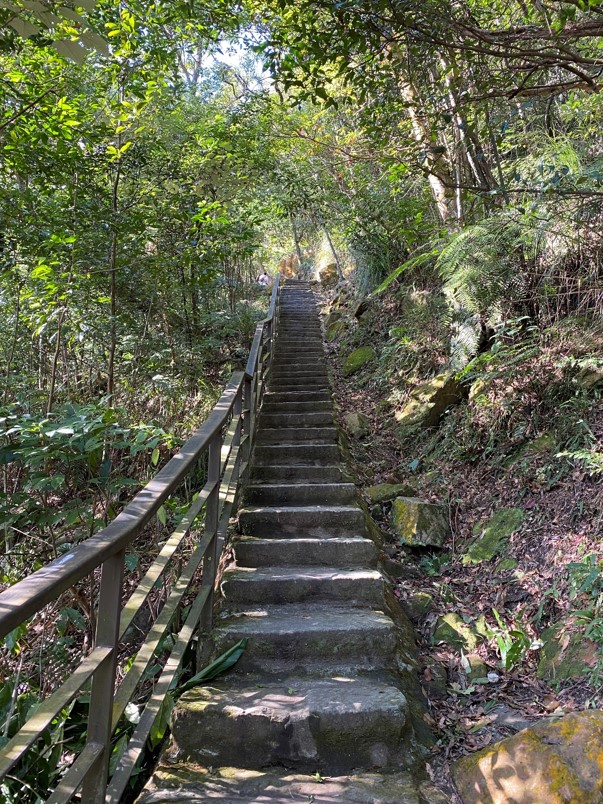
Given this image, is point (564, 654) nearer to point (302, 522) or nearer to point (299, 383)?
point (302, 522)

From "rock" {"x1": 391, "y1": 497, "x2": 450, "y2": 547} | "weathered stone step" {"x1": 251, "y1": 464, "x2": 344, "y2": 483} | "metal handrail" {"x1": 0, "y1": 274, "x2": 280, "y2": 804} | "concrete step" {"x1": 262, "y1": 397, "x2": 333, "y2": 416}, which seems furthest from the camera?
"concrete step" {"x1": 262, "y1": 397, "x2": 333, "y2": 416}

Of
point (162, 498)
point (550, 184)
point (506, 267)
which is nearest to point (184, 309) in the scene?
point (506, 267)

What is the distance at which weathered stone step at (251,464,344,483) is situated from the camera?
15.5ft

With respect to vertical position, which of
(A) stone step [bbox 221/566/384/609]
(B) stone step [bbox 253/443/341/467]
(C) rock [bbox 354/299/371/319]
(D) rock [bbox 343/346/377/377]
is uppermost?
(C) rock [bbox 354/299/371/319]

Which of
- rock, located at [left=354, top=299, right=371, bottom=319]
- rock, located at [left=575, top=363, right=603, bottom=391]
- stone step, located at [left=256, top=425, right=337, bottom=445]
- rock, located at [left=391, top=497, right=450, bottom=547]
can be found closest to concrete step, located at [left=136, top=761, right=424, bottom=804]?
rock, located at [left=391, top=497, right=450, bottom=547]

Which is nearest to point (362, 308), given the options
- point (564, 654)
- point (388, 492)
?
point (388, 492)

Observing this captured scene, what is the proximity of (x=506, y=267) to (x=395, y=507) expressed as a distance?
2.44 metres

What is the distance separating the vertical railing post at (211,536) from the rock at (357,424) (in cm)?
390

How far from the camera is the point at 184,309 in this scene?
7754mm

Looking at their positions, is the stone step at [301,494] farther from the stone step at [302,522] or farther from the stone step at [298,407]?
the stone step at [298,407]

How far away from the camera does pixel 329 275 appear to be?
18812 mm

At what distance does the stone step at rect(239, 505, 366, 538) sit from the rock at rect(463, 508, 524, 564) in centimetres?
86

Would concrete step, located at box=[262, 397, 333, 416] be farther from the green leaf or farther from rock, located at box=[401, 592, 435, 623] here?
the green leaf

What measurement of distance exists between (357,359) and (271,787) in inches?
286
